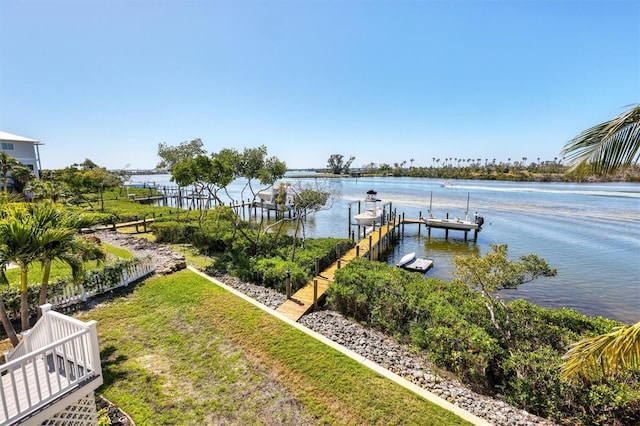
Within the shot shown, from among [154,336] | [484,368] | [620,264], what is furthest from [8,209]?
[620,264]

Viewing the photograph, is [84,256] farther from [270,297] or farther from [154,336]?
[270,297]

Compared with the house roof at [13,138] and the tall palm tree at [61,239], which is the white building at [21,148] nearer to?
the house roof at [13,138]

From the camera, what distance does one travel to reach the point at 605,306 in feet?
44.6

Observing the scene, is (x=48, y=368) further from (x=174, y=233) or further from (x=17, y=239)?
(x=174, y=233)

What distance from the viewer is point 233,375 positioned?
6.51 metres

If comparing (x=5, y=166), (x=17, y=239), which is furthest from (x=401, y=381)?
(x=5, y=166)

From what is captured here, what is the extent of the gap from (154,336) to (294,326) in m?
3.66

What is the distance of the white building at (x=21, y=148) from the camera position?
31.1 metres

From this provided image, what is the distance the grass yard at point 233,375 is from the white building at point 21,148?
34766mm

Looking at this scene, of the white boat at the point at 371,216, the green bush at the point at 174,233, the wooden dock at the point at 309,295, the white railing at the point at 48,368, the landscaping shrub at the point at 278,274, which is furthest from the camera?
the white boat at the point at 371,216

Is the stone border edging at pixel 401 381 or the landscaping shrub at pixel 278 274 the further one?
the landscaping shrub at pixel 278 274

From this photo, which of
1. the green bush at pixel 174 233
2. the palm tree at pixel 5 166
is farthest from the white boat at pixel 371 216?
the palm tree at pixel 5 166

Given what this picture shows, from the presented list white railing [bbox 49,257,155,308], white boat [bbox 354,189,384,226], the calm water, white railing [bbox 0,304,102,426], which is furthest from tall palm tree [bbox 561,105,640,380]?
white boat [bbox 354,189,384,226]

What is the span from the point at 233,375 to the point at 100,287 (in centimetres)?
693
